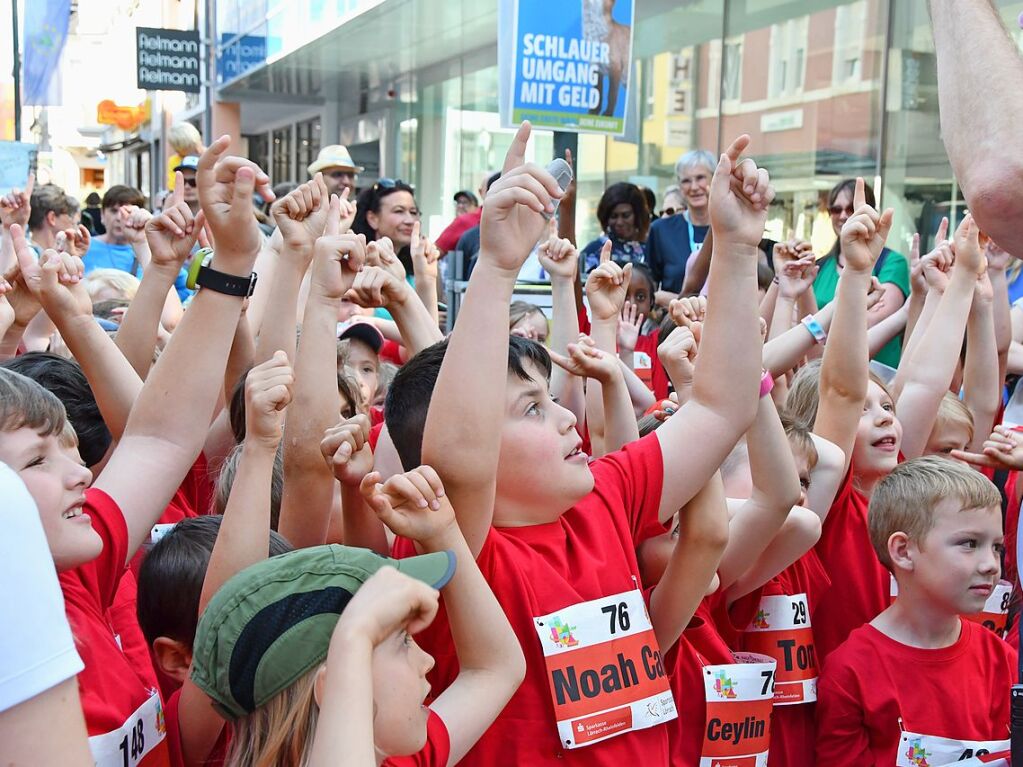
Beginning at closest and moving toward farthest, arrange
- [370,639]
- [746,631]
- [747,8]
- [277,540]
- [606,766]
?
[370,639] < [606,766] < [277,540] < [746,631] < [747,8]

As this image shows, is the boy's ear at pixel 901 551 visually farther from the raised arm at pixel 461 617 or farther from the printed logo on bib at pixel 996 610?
the raised arm at pixel 461 617

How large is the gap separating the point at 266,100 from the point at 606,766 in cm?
2131

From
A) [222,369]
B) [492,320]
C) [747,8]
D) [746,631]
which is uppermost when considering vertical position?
[747,8]

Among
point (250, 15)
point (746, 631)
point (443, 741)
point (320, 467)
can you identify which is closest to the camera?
point (443, 741)

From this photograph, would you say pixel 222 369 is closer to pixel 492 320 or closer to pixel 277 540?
pixel 277 540

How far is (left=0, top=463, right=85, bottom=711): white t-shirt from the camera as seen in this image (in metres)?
1.06

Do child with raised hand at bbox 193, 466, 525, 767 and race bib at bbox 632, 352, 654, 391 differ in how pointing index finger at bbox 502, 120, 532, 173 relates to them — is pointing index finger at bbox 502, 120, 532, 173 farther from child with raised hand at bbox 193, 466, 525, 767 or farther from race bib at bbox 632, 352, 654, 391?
race bib at bbox 632, 352, 654, 391

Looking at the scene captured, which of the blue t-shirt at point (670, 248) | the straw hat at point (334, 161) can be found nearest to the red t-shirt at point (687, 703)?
the blue t-shirt at point (670, 248)

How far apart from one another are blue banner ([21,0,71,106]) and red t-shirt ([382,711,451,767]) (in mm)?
11670

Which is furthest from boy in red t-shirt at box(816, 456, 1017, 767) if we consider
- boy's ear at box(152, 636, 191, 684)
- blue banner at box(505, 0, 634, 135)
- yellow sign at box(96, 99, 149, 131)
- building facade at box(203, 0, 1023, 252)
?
yellow sign at box(96, 99, 149, 131)

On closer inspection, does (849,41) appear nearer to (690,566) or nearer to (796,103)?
(796,103)

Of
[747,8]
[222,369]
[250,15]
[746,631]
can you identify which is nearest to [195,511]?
[222,369]

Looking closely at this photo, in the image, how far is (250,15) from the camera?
67.2 feet

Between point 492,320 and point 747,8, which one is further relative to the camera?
point 747,8
